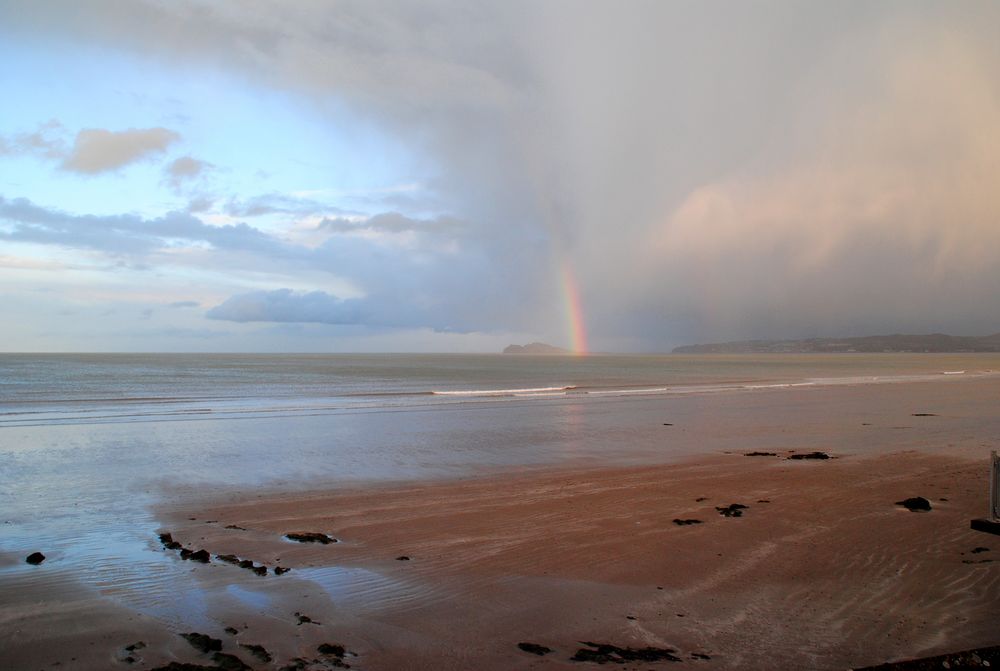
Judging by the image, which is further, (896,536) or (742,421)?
(742,421)

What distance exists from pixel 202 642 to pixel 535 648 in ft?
9.69

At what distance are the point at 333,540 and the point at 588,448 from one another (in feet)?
36.7

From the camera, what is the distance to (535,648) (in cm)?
546

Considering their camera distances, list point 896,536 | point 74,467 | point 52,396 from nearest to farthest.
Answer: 1. point 896,536
2. point 74,467
3. point 52,396

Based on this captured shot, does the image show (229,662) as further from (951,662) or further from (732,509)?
(732,509)

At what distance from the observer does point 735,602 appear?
6555mm

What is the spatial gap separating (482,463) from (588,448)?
13.5 feet

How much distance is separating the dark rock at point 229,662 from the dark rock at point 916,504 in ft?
34.2

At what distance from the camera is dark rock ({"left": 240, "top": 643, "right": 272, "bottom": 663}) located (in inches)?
208

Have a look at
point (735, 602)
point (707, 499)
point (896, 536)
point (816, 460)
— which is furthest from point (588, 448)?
point (735, 602)

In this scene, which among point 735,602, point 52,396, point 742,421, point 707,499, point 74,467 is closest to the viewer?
point 735,602

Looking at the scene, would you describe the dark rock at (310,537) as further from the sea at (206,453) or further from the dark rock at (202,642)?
the dark rock at (202,642)

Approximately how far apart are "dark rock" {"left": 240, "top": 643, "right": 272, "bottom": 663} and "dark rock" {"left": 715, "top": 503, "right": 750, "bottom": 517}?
7.57m

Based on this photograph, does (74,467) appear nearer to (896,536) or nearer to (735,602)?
(735,602)
